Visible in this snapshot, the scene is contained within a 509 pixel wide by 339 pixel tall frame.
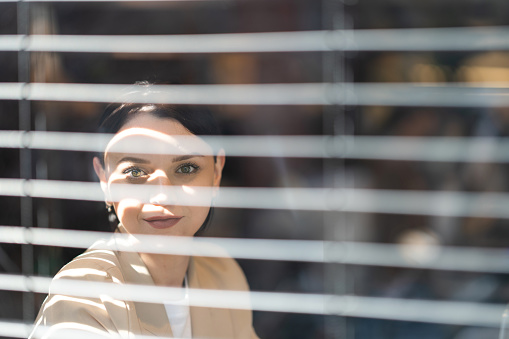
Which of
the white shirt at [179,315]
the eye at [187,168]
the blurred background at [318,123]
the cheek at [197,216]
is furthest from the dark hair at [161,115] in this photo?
the blurred background at [318,123]

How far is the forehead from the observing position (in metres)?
1.57

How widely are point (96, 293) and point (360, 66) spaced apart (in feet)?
7.30

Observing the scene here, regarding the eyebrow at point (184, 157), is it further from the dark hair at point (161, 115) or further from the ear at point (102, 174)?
the ear at point (102, 174)

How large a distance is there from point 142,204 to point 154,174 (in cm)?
10

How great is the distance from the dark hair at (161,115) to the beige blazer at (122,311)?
0.32 m

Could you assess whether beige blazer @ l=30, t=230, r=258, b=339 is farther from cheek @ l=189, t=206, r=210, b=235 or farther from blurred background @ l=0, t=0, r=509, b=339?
blurred background @ l=0, t=0, r=509, b=339

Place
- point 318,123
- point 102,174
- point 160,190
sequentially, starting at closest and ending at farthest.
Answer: point 160,190 < point 102,174 < point 318,123

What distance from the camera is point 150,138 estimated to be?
158 centimetres

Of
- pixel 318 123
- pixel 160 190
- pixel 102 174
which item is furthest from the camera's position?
pixel 318 123

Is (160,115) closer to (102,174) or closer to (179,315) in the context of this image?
(102,174)

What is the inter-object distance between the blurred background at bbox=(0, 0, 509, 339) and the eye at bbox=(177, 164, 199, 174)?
105cm

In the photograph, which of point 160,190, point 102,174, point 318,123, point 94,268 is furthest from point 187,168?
point 318,123

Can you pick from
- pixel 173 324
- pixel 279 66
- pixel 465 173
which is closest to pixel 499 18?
pixel 465 173

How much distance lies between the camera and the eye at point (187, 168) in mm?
1611
